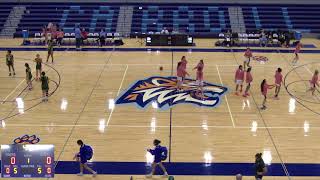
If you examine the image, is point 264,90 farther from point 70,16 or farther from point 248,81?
point 70,16

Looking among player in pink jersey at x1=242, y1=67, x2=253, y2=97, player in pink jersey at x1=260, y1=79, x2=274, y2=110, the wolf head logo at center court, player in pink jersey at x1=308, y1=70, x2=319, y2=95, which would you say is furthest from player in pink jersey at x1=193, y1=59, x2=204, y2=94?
player in pink jersey at x1=308, y1=70, x2=319, y2=95

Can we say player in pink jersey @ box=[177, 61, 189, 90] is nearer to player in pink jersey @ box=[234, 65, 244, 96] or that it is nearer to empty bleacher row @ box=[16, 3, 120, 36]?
player in pink jersey @ box=[234, 65, 244, 96]

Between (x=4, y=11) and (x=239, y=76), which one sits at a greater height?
(x=4, y=11)

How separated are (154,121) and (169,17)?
19.5 metres

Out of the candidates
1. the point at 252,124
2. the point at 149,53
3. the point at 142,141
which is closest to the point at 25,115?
the point at 142,141

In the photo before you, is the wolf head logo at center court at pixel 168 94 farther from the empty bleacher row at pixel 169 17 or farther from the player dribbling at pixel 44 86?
the empty bleacher row at pixel 169 17

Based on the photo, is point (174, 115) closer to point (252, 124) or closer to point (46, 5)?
point (252, 124)

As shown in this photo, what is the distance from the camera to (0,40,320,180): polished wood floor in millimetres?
16188

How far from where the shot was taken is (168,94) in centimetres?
2172

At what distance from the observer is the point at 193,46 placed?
105 ft

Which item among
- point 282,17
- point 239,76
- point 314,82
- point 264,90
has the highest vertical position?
point 282,17

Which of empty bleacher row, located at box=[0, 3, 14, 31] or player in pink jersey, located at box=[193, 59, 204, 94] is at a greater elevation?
empty bleacher row, located at box=[0, 3, 14, 31]
